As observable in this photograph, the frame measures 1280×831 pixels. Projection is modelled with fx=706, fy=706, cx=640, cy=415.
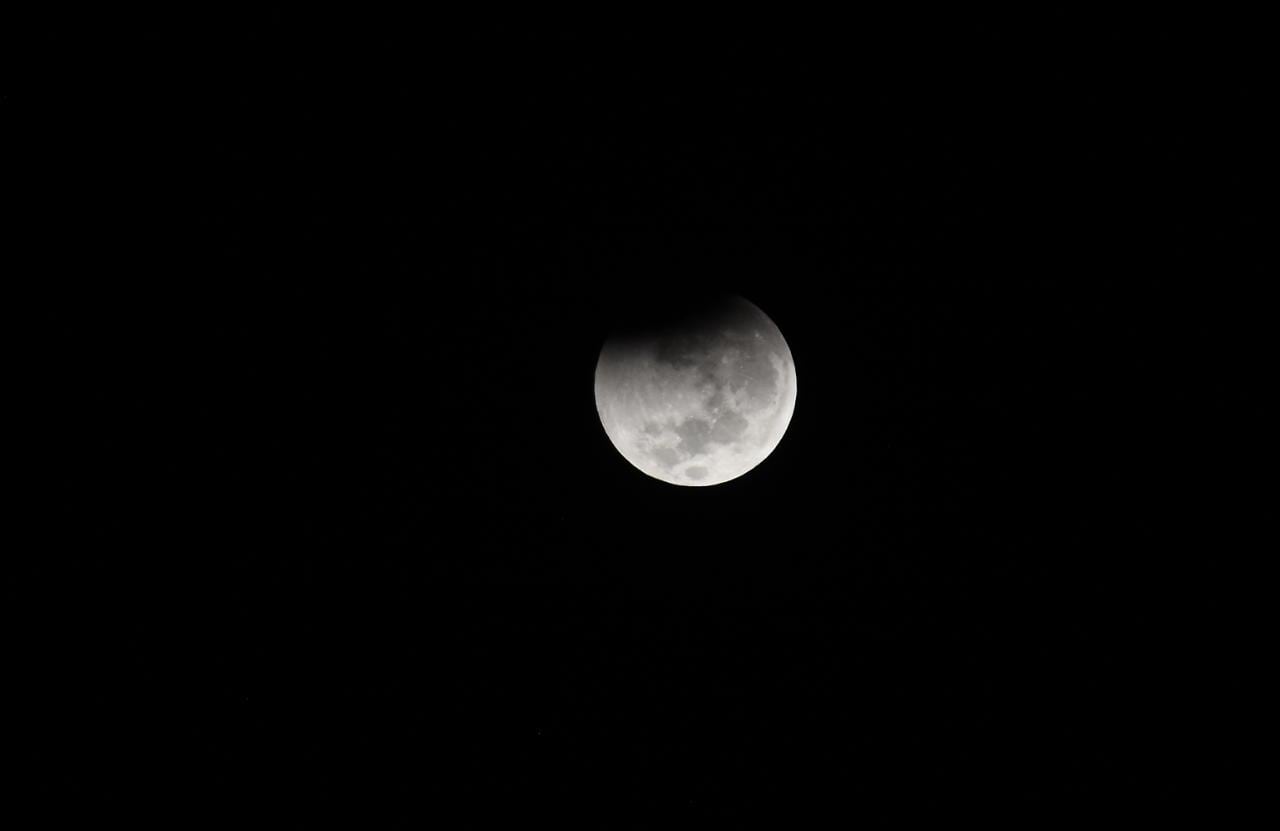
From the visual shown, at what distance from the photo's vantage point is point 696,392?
342cm

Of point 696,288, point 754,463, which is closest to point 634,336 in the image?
point 696,288

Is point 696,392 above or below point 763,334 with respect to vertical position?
below

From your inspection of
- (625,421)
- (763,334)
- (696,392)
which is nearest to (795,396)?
(763,334)

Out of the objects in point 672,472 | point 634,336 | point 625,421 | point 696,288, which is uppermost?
point 696,288

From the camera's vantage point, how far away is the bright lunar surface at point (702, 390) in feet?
11.3

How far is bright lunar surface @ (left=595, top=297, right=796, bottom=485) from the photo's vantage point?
3432mm

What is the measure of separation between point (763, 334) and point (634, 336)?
66 cm

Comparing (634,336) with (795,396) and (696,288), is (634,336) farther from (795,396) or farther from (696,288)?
(795,396)

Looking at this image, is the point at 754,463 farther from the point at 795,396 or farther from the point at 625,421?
the point at 625,421

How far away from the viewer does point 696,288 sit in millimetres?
3596

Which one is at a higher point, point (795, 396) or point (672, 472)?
point (795, 396)

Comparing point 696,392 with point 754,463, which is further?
point 754,463

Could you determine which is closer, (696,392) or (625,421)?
(696,392)

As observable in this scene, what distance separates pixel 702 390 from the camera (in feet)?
11.2
